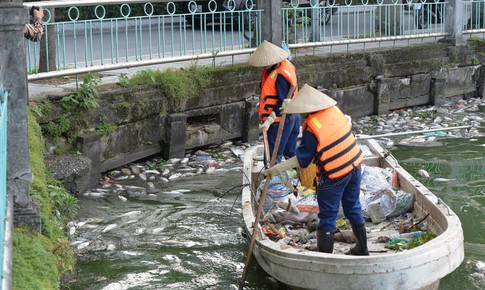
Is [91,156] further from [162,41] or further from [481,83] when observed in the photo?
[481,83]

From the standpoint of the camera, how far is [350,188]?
6422 mm

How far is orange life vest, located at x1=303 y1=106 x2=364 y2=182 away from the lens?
20.2 feet

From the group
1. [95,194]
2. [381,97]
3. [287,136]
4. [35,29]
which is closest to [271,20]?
[381,97]

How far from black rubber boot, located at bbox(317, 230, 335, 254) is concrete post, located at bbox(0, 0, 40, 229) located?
7.39ft

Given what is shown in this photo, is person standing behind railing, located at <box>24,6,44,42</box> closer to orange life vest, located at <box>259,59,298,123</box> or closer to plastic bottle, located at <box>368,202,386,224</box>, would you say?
orange life vest, located at <box>259,59,298,123</box>

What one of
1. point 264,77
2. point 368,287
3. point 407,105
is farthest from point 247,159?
point 407,105

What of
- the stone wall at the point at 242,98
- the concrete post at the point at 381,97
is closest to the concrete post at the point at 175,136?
the stone wall at the point at 242,98

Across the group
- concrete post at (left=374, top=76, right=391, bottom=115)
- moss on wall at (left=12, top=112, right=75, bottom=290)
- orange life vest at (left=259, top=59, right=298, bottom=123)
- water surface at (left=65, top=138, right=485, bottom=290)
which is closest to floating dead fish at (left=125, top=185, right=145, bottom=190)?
Result: water surface at (left=65, top=138, right=485, bottom=290)

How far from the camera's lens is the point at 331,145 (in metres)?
6.16

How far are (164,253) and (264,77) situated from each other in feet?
6.94

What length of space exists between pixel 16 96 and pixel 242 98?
665 cm

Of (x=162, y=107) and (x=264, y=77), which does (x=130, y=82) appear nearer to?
(x=162, y=107)

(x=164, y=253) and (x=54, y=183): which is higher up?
(x=54, y=183)

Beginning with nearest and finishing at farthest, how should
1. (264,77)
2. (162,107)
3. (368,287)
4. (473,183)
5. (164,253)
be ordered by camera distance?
(368,287)
(164,253)
(264,77)
(473,183)
(162,107)
